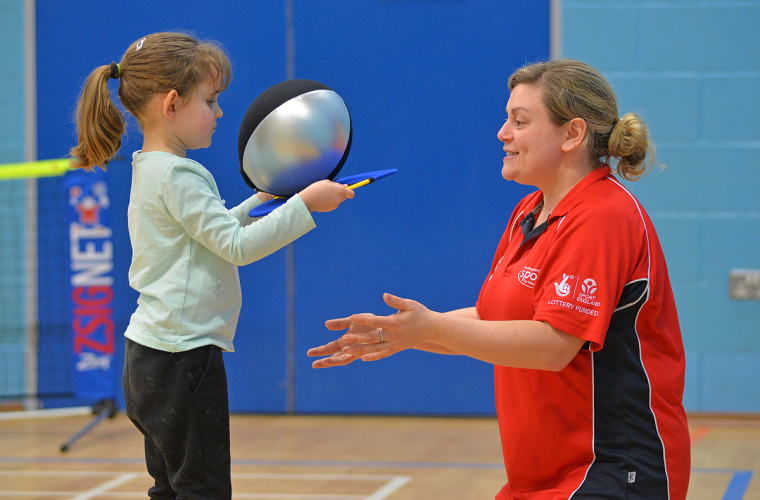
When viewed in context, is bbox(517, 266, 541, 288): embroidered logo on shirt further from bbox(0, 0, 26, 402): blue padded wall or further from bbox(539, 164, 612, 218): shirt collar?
bbox(0, 0, 26, 402): blue padded wall

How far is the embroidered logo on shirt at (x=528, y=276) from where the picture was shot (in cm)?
141

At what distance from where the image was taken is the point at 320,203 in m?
1.47

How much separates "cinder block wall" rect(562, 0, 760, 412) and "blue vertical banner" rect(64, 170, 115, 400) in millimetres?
2409

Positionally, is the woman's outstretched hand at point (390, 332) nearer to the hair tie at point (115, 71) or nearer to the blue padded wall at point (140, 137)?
the hair tie at point (115, 71)

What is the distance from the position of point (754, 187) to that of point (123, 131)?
10.1 ft

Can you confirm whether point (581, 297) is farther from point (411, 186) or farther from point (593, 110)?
point (411, 186)

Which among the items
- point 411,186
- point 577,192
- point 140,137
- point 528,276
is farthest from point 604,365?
point 140,137

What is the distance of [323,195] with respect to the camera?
1463mm

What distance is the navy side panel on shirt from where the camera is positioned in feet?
A: 4.36

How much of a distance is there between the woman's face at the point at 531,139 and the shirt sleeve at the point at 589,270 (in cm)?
17

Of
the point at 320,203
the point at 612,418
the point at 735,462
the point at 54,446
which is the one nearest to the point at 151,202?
the point at 320,203

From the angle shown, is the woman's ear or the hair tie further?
the hair tie

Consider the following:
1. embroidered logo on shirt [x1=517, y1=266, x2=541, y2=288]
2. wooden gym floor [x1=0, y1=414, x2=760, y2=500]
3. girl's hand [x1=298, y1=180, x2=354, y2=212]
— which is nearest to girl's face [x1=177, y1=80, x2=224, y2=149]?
girl's hand [x1=298, y1=180, x2=354, y2=212]

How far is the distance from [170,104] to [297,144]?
0.29m
